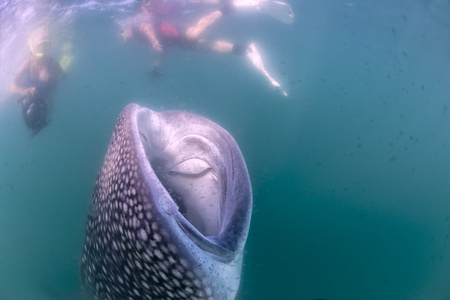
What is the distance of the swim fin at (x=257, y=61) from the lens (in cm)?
382

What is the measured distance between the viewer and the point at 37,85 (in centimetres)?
461

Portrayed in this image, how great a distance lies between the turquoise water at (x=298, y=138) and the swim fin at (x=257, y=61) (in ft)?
0.36

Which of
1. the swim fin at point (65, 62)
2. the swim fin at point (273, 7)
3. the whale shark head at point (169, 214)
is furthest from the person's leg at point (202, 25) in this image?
the swim fin at point (65, 62)

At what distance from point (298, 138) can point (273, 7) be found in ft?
7.61

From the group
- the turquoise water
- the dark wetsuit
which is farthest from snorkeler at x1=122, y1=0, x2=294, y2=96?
the dark wetsuit

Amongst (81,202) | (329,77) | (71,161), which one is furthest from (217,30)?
(81,202)

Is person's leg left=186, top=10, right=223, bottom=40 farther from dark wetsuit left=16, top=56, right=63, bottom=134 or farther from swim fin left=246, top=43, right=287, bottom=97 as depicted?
dark wetsuit left=16, top=56, right=63, bottom=134

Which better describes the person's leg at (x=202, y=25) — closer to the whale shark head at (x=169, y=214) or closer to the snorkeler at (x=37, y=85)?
the whale shark head at (x=169, y=214)

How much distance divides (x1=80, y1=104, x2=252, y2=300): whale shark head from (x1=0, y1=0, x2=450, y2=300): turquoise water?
1.58m

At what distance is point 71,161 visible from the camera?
435 centimetres

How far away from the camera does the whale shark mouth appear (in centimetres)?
194

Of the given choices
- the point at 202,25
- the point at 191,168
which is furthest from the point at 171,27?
the point at 191,168

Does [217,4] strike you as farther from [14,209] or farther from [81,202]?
[14,209]

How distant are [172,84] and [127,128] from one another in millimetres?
2618
